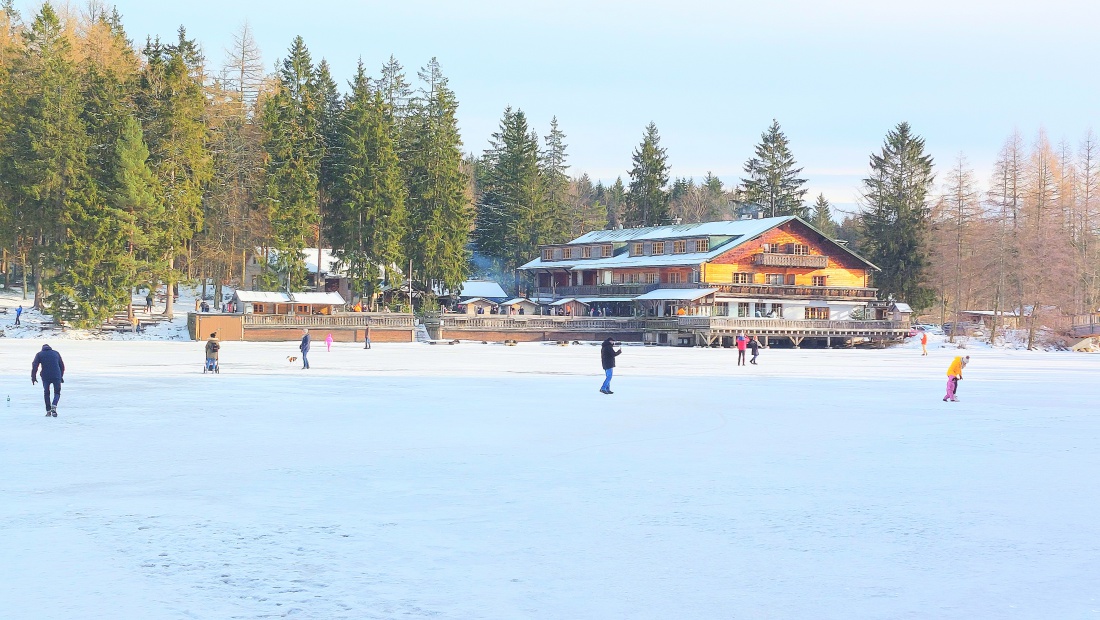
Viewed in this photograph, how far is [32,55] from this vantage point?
58.1 m

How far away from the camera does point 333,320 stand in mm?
57781

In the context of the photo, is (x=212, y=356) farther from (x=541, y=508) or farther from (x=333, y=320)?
(x=333, y=320)

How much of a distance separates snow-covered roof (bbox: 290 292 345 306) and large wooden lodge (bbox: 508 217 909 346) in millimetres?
18903

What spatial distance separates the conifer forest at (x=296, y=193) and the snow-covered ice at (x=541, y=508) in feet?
114

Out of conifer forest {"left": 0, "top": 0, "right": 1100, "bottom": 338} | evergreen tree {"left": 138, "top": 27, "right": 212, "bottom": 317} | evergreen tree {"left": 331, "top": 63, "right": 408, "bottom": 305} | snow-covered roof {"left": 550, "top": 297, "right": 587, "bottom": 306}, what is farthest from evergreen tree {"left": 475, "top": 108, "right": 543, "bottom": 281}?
evergreen tree {"left": 138, "top": 27, "right": 212, "bottom": 317}

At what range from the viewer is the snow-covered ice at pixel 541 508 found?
7.37m

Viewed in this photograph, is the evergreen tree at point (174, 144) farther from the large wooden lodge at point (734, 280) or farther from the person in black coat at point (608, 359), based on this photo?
the person in black coat at point (608, 359)

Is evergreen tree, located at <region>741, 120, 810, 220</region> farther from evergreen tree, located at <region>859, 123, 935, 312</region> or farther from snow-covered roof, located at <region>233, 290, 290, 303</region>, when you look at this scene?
snow-covered roof, located at <region>233, 290, 290, 303</region>

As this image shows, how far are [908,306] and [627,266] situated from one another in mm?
26044

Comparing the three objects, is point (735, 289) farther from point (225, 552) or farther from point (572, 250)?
point (225, 552)

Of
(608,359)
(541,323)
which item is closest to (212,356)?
(608,359)

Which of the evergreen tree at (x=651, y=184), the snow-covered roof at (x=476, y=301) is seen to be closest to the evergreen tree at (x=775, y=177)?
the evergreen tree at (x=651, y=184)

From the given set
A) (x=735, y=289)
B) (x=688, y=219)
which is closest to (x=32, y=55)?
(x=735, y=289)

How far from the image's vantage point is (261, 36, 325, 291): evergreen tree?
60.7m
